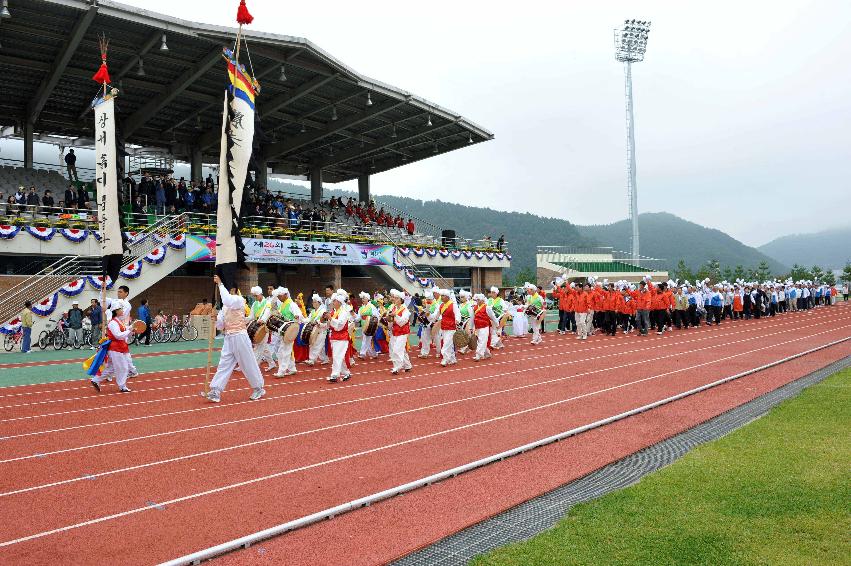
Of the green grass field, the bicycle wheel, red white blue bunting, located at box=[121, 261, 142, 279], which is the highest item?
red white blue bunting, located at box=[121, 261, 142, 279]

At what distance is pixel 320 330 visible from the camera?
49.1ft

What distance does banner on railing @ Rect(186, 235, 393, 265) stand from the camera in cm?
2455

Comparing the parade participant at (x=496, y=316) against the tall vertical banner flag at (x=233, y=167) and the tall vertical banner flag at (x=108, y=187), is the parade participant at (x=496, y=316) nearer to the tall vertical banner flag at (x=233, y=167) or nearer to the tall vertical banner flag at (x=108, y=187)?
the tall vertical banner flag at (x=233, y=167)

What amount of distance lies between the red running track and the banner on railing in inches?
430

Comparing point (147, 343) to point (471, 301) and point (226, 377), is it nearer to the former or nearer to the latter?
point (471, 301)

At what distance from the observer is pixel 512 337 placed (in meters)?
24.1

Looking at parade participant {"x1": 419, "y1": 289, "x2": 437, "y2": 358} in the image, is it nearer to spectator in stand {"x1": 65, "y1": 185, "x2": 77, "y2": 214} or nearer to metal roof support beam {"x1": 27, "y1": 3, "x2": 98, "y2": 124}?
metal roof support beam {"x1": 27, "y1": 3, "x2": 98, "y2": 124}

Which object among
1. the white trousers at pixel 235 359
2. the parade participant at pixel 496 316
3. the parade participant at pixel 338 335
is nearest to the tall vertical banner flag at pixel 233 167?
the white trousers at pixel 235 359

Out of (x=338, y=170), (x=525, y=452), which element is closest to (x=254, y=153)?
(x=525, y=452)

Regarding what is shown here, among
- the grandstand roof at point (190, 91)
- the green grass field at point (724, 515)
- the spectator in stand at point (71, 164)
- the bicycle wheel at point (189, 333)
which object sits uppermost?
the grandstand roof at point (190, 91)

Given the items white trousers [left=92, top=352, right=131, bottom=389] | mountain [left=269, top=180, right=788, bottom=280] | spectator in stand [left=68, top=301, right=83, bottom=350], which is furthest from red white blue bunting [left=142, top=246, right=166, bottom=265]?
mountain [left=269, top=180, right=788, bottom=280]

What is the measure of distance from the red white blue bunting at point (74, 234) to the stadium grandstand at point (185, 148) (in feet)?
0.12

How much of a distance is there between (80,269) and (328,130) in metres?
14.5

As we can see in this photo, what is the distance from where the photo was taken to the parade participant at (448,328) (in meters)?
15.5
